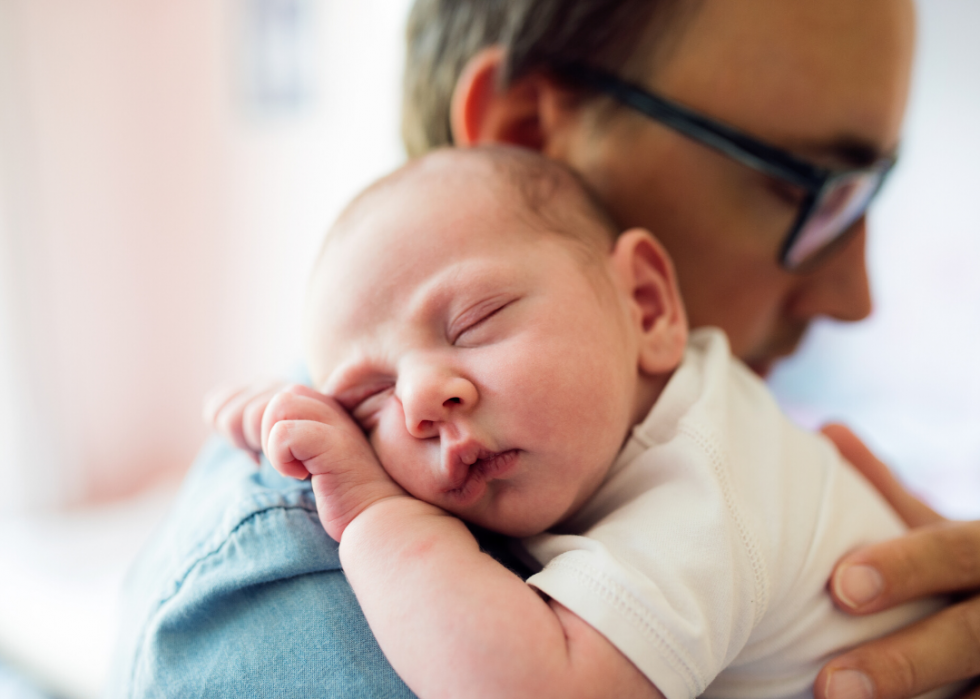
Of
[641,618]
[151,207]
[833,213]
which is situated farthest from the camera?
[151,207]

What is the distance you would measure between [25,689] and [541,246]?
217cm

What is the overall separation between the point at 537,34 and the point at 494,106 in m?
0.15

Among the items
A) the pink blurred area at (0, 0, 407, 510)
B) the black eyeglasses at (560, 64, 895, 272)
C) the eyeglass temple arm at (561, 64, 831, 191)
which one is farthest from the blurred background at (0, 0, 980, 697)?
the eyeglass temple arm at (561, 64, 831, 191)

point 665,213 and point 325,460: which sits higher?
point 665,213

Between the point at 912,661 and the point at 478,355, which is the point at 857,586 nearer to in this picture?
the point at 912,661

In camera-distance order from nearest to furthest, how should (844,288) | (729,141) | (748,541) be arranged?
(748,541)
(729,141)
(844,288)

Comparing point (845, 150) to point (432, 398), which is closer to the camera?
point (432, 398)

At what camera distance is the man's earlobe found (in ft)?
4.27

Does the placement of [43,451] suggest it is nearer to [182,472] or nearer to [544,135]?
[182,472]

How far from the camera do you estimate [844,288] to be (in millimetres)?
1399

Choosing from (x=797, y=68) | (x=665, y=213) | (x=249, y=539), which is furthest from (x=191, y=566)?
(x=797, y=68)

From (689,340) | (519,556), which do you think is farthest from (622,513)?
(689,340)

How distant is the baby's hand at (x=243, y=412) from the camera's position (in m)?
0.94

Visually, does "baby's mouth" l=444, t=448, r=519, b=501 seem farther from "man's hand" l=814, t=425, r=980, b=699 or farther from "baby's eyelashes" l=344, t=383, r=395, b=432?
"man's hand" l=814, t=425, r=980, b=699
